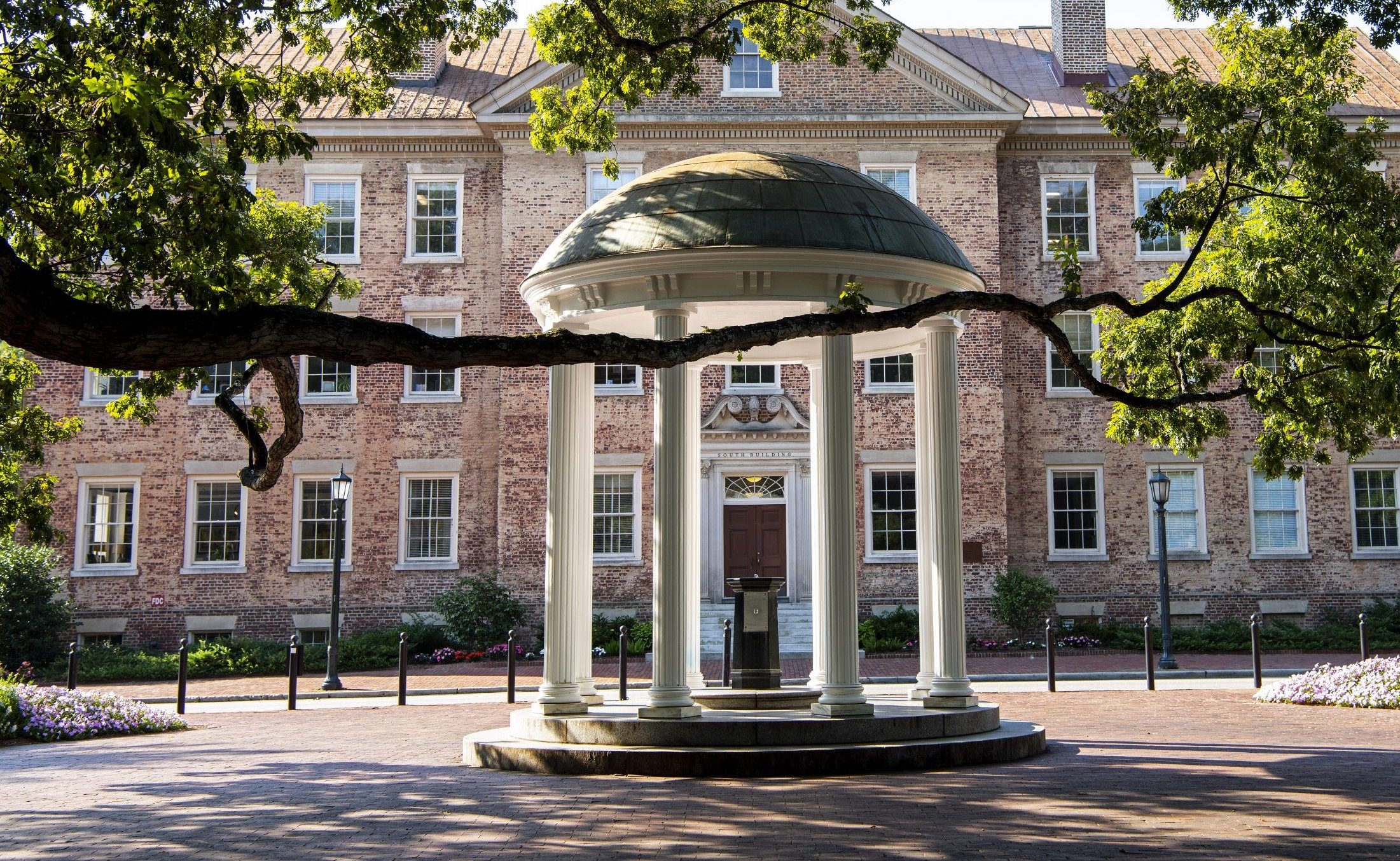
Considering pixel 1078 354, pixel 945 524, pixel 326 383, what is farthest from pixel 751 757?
pixel 326 383

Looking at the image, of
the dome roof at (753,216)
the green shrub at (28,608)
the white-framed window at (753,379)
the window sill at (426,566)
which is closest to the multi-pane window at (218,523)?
the green shrub at (28,608)

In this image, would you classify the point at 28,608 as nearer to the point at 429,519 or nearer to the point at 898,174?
the point at 429,519

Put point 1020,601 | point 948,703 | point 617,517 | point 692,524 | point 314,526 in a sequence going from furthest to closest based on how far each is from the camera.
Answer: point 314,526 → point 617,517 → point 1020,601 → point 692,524 → point 948,703

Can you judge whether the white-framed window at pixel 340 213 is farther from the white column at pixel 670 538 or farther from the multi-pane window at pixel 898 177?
the white column at pixel 670 538

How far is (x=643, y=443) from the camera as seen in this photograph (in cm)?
3158

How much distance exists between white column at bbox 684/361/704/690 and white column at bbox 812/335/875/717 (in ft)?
4.48

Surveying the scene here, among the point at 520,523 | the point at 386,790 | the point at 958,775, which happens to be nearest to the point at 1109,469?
the point at 520,523

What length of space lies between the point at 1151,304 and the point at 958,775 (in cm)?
435

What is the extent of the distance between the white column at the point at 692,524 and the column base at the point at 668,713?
27cm

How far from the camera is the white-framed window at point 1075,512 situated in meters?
32.0

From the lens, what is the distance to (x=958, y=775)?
10914mm

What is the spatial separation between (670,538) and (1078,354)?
2239cm

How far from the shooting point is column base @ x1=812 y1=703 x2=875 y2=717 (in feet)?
39.3

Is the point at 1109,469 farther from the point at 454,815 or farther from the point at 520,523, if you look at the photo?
the point at 454,815
